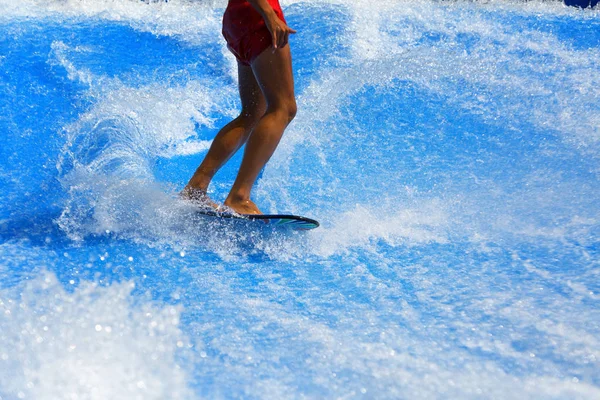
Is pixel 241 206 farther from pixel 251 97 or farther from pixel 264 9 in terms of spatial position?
pixel 264 9

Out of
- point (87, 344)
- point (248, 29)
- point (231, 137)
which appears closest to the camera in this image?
point (87, 344)

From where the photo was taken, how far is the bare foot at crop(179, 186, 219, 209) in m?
2.51

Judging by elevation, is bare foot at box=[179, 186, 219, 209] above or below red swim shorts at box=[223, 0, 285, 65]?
below

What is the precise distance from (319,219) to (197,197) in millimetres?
528

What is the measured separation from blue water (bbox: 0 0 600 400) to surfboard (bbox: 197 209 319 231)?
9cm

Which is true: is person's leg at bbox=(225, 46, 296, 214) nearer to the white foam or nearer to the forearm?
the forearm

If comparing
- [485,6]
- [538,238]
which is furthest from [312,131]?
[485,6]

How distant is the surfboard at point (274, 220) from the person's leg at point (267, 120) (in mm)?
88

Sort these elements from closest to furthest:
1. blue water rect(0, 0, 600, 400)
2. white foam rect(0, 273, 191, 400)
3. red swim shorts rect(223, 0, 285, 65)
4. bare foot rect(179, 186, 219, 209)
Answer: white foam rect(0, 273, 191, 400) < blue water rect(0, 0, 600, 400) < red swim shorts rect(223, 0, 285, 65) < bare foot rect(179, 186, 219, 209)

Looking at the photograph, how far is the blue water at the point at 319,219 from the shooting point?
5.82 feet

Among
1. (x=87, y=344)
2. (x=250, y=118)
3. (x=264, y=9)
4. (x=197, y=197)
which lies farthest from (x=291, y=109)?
(x=87, y=344)

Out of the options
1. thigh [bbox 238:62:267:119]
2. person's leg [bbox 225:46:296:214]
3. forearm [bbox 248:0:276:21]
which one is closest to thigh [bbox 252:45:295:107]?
person's leg [bbox 225:46:296:214]

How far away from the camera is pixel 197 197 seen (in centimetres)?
256

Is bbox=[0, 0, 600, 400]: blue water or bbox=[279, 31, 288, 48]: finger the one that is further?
bbox=[279, 31, 288, 48]: finger
